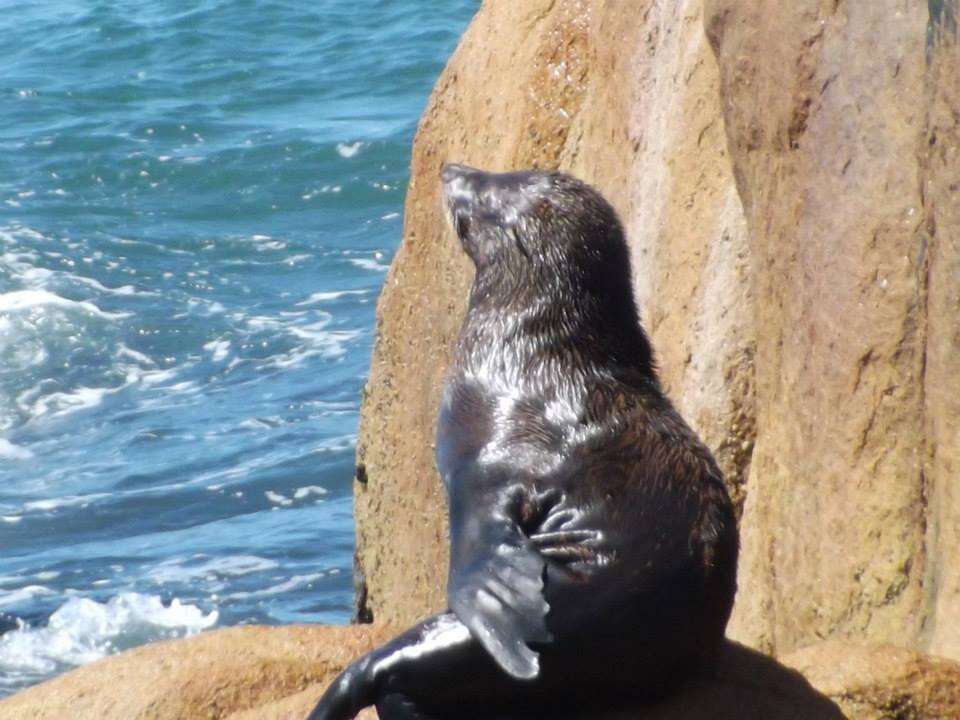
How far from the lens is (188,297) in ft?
51.2

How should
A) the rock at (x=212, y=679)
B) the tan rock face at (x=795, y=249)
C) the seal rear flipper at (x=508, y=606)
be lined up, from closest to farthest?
the seal rear flipper at (x=508, y=606) → the tan rock face at (x=795, y=249) → the rock at (x=212, y=679)

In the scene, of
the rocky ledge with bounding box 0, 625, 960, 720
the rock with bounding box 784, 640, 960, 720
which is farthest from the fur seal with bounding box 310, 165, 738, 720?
the rock with bounding box 784, 640, 960, 720

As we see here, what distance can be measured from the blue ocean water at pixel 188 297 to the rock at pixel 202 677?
3684 millimetres

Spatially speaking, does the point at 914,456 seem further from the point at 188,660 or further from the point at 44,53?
the point at 44,53

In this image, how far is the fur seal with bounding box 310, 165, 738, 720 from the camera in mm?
3861

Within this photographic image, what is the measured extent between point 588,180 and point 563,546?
2.75m

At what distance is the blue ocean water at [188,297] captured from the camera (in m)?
10.4

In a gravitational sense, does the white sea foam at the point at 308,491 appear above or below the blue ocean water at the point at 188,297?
below

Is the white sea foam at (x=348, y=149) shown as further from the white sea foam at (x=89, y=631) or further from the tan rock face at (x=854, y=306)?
the tan rock face at (x=854, y=306)

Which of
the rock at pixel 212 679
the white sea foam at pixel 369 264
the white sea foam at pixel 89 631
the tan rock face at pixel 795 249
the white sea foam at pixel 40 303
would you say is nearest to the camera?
the tan rock face at pixel 795 249

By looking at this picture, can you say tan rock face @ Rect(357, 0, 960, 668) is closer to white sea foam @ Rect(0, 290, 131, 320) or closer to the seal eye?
the seal eye

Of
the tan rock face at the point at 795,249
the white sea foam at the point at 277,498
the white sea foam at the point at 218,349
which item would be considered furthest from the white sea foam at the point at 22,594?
the white sea foam at the point at 218,349

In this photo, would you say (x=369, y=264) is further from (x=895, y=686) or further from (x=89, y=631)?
(x=895, y=686)

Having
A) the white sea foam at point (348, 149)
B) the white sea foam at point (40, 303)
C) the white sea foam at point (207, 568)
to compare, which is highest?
the white sea foam at point (348, 149)
